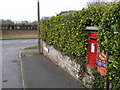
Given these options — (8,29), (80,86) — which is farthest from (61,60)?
(8,29)

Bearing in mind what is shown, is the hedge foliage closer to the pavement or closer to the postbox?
the postbox

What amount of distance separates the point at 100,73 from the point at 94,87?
0.70 m

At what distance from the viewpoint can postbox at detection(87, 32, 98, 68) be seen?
4688 millimetres

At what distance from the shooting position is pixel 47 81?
5980 mm

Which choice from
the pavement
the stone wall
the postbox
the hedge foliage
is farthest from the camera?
the pavement

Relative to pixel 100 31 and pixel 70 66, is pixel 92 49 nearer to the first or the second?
pixel 100 31

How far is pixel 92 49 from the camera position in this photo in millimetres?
4863

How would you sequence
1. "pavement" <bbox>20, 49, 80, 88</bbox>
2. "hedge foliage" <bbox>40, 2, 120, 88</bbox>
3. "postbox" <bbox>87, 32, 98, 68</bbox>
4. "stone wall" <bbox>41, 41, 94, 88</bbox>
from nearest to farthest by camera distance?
"hedge foliage" <bbox>40, 2, 120, 88</bbox> → "postbox" <bbox>87, 32, 98, 68</bbox> → "stone wall" <bbox>41, 41, 94, 88</bbox> → "pavement" <bbox>20, 49, 80, 88</bbox>

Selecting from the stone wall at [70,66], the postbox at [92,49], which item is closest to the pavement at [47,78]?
the stone wall at [70,66]

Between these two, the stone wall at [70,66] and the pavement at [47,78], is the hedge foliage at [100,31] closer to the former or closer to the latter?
the stone wall at [70,66]

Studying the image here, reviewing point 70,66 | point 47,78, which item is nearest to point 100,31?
point 70,66

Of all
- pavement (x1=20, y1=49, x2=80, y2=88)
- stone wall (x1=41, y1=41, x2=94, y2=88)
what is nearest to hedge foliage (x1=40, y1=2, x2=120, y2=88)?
stone wall (x1=41, y1=41, x2=94, y2=88)

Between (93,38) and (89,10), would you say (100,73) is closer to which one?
(93,38)

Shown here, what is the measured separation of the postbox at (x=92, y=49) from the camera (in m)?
4.69
